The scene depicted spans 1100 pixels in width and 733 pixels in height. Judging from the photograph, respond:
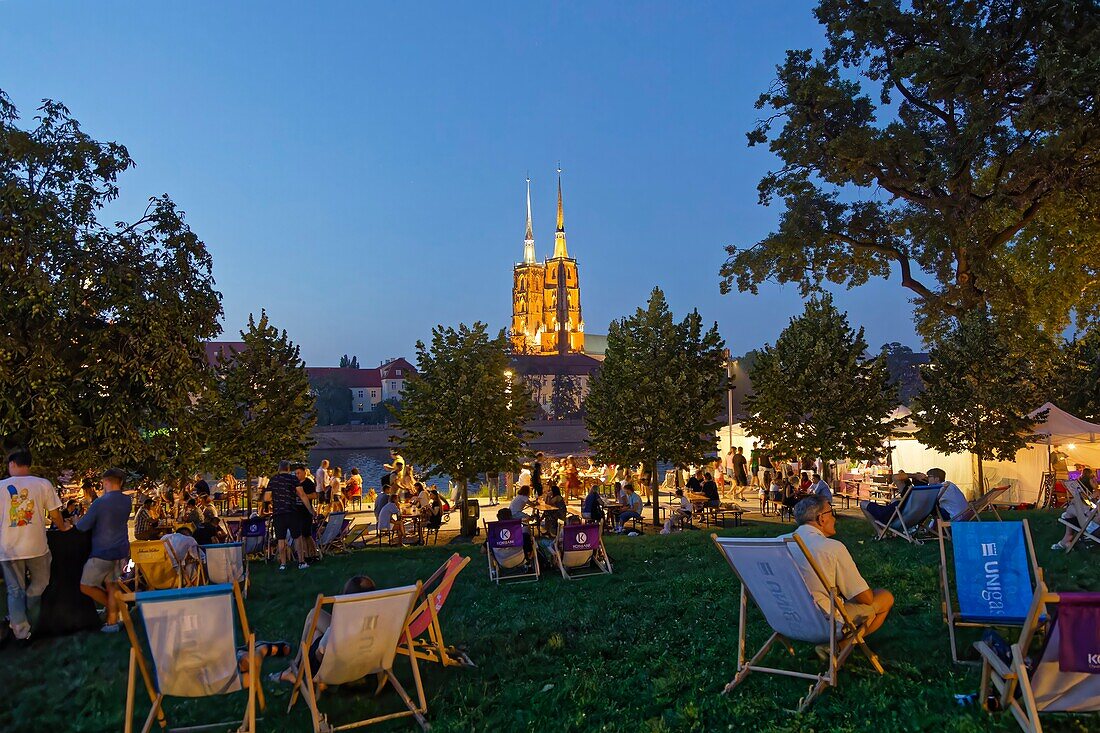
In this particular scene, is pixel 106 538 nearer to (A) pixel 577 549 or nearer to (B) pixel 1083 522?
(A) pixel 577 549

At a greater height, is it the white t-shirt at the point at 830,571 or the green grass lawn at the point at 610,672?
the white t-shirt at the point at 830,571

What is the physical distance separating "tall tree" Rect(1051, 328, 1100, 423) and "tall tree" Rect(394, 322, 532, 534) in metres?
17.8

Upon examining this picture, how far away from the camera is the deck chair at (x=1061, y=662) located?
387 centimetres

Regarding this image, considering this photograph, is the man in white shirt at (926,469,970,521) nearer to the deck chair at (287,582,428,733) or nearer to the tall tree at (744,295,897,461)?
the deck chair at (287,582,428,733)

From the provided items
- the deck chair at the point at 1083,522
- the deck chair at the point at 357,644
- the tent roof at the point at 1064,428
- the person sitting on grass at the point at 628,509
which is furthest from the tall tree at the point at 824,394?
the deck chair at the point at 357,644

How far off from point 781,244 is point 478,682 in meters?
18.3

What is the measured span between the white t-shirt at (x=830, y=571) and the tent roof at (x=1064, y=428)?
1758cm

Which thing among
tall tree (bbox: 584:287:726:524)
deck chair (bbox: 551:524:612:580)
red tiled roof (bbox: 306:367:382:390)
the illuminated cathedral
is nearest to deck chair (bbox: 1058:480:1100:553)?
deck chair (bbox: 551:524:612:580)

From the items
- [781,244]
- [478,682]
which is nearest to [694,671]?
[478,682]

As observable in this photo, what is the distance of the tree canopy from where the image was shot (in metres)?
18.5

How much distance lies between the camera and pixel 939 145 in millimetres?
19406

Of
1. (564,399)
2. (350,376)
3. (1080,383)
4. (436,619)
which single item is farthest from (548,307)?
(436,619)

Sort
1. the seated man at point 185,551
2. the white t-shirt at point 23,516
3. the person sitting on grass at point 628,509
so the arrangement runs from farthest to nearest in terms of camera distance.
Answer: the person sitting on grass at point 628,509
the seated man at point 185,551
the white t-shirt at point 23,516

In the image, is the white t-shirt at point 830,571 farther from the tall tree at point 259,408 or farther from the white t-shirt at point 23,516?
the tall tree at point 259,408
